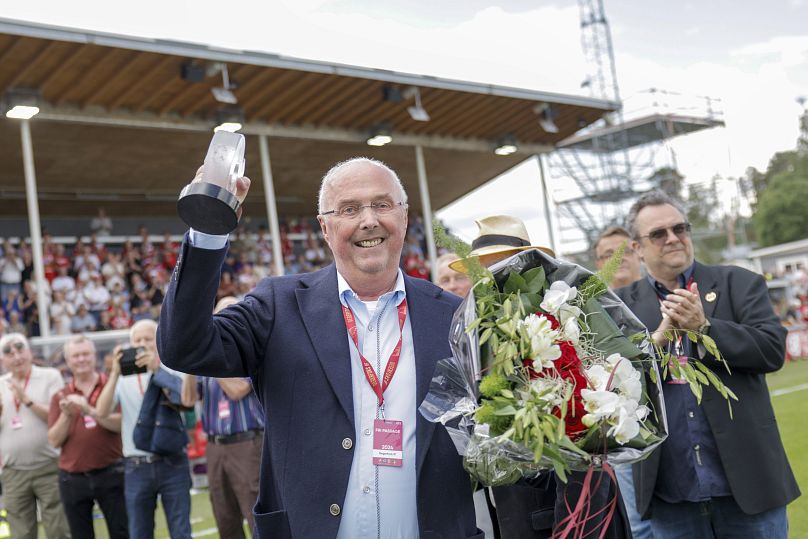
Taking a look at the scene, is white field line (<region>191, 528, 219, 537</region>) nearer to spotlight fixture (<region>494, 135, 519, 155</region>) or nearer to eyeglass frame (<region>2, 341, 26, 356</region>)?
eyeglass frame (<region>2, 341, 26, 356</region>)

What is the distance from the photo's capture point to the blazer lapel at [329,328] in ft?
7.48

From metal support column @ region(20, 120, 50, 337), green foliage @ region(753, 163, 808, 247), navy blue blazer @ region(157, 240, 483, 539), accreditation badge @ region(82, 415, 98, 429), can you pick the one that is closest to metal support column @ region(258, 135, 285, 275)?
metal support column @ region(20, 120, 50, 337)

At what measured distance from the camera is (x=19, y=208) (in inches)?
802

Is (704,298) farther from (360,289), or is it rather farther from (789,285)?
(789,285)

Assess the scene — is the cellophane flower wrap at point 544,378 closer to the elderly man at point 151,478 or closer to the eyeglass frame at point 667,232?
the eyeglass frame at point 667,232

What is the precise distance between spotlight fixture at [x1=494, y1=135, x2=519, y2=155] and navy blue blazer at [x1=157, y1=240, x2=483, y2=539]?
17215mm

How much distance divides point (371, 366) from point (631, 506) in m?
2.47

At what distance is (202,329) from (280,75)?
12.8 meters

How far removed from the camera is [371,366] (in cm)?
239

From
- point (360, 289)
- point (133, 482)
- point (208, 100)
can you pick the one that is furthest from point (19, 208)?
point (360, 289)

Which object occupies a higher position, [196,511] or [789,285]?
[789,285]

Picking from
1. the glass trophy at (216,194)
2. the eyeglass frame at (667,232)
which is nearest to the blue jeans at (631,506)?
the eyeglass frame at (667,232)

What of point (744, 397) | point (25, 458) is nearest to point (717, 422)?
point (744, 397)

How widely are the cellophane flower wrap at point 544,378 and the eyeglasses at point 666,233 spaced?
4.19 ft
